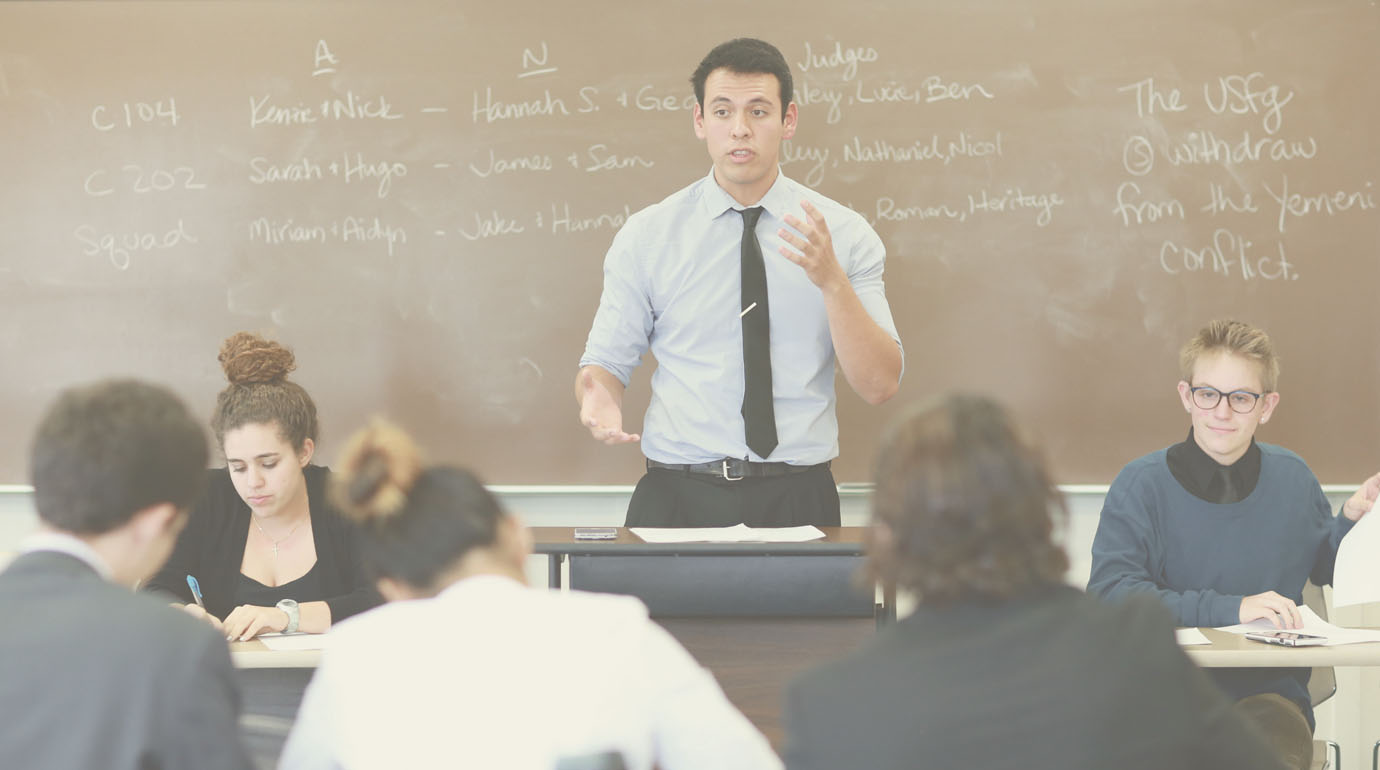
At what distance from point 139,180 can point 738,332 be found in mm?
1973

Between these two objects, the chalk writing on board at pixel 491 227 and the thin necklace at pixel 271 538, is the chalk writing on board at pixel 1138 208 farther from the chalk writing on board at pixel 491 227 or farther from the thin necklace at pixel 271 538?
the thin necklace at pixel 271 538

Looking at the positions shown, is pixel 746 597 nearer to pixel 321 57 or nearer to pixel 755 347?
pixel 755 347

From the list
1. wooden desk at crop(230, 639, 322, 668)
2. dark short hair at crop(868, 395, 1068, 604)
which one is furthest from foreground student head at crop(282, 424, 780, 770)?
wooden desk at crop(230, 639, 322, 668)

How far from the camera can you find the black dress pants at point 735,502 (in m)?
3.11

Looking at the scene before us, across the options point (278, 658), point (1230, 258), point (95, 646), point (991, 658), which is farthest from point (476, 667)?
point (1230, 258)

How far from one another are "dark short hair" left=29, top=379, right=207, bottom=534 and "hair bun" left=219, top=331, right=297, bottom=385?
4.85 ft

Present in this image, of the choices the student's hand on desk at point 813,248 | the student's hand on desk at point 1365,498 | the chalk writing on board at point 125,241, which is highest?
the chalk writing on board at point 125,241

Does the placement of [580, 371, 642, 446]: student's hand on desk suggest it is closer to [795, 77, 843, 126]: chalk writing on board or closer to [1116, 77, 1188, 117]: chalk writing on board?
[795, 77, 843, 126]: chalk writing on board

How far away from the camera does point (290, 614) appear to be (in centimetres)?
249

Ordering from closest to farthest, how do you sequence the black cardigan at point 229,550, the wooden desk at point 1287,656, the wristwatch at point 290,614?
the wooden desk at point 1287,656, the wristwatch at point 290,614, the black cardigan at point 229,550

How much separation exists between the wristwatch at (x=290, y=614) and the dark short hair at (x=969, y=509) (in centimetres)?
161

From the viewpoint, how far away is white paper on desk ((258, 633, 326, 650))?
2.29 metres

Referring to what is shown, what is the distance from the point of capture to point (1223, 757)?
1189mm

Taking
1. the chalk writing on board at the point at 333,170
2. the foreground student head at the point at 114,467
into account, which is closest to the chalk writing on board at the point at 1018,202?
the chalk writing on board at the point at 333,170
